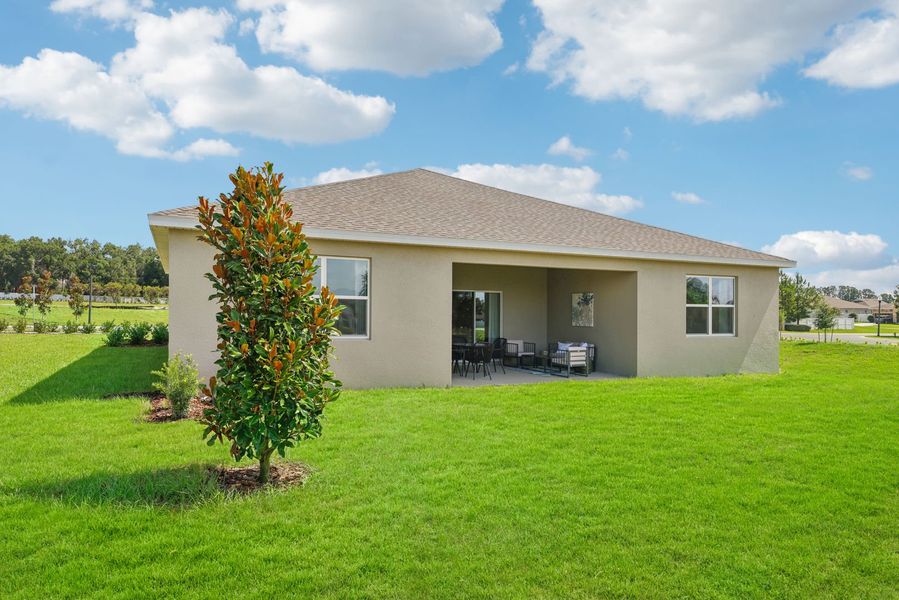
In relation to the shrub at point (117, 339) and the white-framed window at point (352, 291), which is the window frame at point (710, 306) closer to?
the white-framed window at point (352, 291)

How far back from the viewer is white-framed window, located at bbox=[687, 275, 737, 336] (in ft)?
46.7

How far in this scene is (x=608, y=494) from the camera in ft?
16.0

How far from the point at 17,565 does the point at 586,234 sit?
1271cm

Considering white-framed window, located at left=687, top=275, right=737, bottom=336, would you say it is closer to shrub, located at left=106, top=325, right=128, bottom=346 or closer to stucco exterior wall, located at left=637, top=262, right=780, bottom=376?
stucco exterior wall, located at left=637, top=262, right=780, bottom=376

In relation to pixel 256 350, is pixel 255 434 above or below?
below

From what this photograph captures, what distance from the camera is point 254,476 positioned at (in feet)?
17.5

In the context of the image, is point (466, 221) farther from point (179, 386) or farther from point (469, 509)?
point (469, 509)

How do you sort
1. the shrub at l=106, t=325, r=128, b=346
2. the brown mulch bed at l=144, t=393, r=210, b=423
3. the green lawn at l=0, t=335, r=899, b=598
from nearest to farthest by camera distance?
1. the green lawn at l=0, t=335, r=899, b=598
2. the brown mulch bed at l=144, t=393, r=210, b=423
3. the shrub at l=106, t=325, r=128, b=346

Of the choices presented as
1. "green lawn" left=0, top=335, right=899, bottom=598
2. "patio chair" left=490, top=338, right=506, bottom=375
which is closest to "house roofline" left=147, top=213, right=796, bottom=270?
"green lawn" left=0, top=335, right=899, bottom=598

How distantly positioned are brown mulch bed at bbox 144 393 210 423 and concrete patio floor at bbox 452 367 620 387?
5.27 m

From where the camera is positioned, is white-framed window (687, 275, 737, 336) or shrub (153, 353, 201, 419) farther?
white-framed window (687, 275, 737, 336)

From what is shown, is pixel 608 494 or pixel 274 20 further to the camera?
pixel 274 20

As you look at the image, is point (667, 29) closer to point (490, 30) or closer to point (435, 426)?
point (490, 30)

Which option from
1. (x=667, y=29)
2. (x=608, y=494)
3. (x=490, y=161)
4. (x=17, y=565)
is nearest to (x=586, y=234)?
(x=667, y=29)
